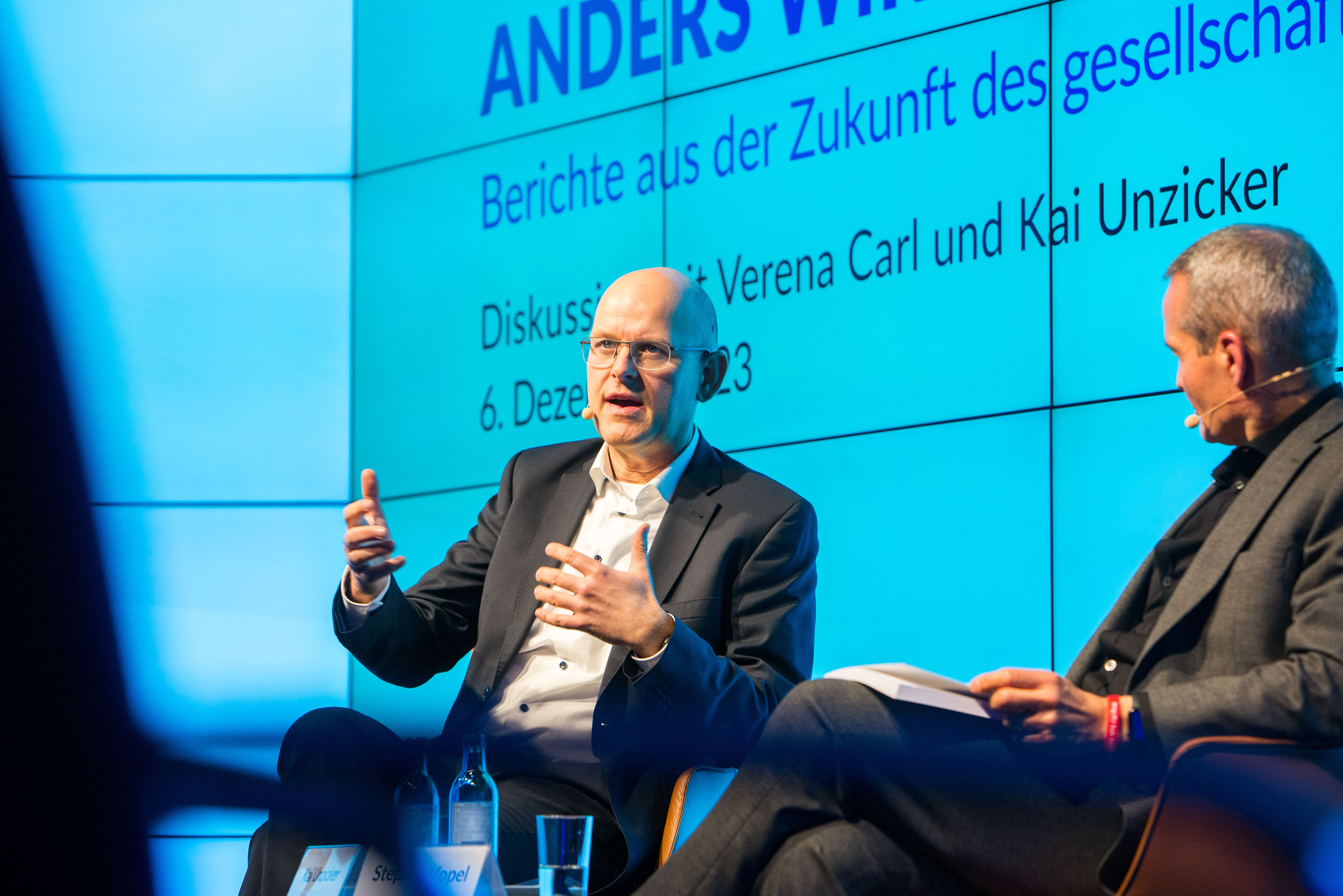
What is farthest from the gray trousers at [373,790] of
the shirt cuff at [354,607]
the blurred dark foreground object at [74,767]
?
the blurred dark foreground object at [74,767]

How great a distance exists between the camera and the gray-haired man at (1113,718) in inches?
64.0

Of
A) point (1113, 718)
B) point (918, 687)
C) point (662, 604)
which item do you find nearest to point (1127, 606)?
point (1113, 718)

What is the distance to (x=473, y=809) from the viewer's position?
2.09 metres

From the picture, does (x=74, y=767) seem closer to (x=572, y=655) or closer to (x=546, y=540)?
(x=572, y=655)

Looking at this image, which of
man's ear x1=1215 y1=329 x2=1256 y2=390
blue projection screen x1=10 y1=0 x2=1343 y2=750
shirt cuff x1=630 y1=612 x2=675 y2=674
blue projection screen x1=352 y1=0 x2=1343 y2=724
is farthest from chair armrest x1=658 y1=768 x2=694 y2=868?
blue projection screen x1=352 y1=0 x2=1343 y2=724

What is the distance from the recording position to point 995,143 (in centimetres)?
346

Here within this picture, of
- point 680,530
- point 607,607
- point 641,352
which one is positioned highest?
point 641,352

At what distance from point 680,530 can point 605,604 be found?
481mm

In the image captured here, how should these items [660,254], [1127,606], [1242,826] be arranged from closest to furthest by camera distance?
[1242,826] < [1127,606] < [660,254]

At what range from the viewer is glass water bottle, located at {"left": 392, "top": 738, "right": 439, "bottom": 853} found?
0.78m

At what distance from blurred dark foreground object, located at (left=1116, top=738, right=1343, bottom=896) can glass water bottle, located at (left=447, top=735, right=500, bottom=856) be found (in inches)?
37.7

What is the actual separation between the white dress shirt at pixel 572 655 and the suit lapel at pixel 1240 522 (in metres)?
0.95

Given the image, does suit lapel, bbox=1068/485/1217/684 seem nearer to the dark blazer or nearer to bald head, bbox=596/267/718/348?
the dark blazer

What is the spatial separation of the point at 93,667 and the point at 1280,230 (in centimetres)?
177
